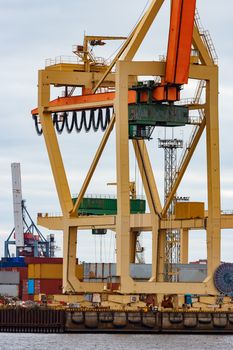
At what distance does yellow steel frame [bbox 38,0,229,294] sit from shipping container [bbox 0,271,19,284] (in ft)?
72.2

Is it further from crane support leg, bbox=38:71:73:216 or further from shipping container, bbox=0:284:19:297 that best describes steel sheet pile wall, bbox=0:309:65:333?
shipping container, bbox=0:284:19:297

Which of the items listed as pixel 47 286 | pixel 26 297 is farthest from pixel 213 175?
pixel 26 297

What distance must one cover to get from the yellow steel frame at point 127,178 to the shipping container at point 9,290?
21.0 meters

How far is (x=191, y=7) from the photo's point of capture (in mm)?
93875

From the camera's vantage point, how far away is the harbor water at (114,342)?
82688mm

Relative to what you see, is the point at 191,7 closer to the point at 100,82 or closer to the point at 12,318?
the point at 100,82

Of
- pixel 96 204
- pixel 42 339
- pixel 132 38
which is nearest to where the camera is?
pixel 42 339

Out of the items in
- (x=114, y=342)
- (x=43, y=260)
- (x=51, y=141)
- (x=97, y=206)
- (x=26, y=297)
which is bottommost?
(x=114, y=342)

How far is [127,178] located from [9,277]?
40.1 m

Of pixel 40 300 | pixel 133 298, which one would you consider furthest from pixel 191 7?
pixel 40 300

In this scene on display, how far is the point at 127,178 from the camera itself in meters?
94.6

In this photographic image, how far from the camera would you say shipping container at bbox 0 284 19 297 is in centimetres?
13138

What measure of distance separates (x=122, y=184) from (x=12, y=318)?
33.3 feet

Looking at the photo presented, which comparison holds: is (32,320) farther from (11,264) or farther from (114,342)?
(11,264)
